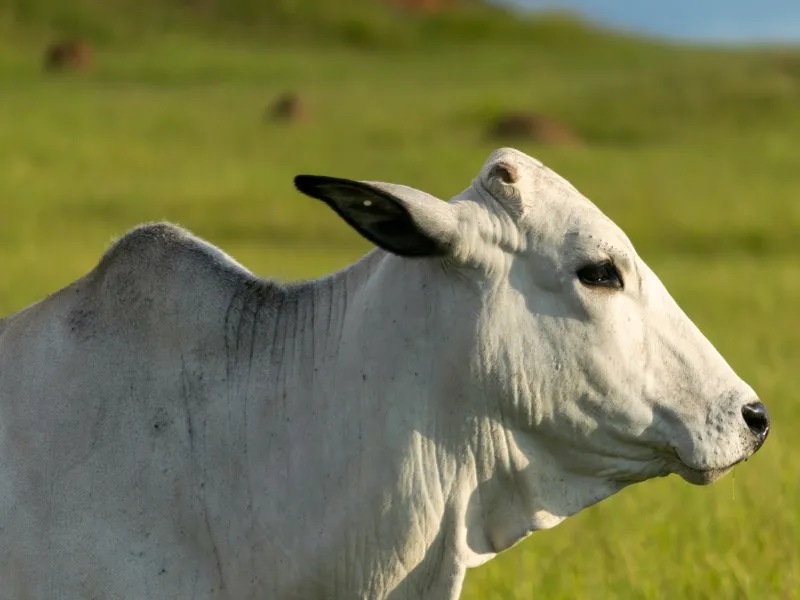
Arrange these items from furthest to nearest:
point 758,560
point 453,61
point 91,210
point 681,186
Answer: point 453,61, point 681,186, point 91,210, point 758,560

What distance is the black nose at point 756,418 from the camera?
143 inches

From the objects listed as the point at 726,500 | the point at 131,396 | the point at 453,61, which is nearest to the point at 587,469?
the point at 131,396

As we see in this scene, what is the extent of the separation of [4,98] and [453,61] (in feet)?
75.3

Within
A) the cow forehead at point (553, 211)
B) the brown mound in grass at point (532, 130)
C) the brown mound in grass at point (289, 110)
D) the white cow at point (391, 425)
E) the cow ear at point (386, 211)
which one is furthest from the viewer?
the brown mound in grass at point (289, 110)

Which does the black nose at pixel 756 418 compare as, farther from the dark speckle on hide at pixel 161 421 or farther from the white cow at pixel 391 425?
the dark speckle on hide at pixel 161 421

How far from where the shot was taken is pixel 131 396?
375 centimetres

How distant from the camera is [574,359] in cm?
364

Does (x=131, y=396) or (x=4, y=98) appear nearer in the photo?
(x=131, y=396)

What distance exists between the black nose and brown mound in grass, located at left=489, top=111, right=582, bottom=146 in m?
32.8

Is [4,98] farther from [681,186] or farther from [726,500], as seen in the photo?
[726,500]

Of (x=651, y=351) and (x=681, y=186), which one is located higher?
(x=681, y=186)

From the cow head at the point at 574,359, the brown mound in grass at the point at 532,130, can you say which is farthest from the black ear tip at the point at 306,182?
the brown mound in grass at the point at 532,130

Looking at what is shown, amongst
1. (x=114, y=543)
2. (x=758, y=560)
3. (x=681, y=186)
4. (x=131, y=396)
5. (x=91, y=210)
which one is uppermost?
(x=91, y=210)

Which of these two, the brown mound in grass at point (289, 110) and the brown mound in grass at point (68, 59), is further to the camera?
the brown mound in grass at point (68, 59)
